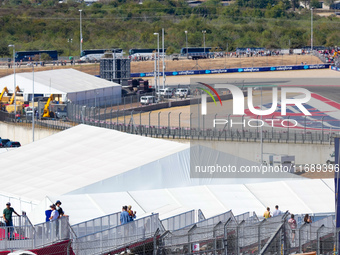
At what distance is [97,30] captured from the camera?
485 ft

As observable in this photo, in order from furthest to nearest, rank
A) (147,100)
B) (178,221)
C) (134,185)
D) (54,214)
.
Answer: (147,100) → (134,185) → (178,221) → (54,214)

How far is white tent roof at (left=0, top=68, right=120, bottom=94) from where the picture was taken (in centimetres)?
6981

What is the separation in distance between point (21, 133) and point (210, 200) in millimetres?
35210

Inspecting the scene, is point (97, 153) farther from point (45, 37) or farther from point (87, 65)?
point (45, 37)

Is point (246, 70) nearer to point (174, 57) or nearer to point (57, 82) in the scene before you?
point (174, 57)

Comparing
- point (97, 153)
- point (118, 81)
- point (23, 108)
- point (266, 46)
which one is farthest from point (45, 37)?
point (97, 153)

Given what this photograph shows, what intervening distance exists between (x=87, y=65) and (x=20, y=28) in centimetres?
3621

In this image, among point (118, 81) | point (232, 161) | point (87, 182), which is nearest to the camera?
point (87, 182)

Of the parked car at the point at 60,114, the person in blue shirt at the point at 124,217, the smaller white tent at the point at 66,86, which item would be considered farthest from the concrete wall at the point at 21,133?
the person in blue shirt at the point at 124,217

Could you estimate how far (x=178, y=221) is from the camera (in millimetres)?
22375

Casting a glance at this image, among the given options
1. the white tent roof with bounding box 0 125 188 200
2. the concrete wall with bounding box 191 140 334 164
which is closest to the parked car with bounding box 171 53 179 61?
the concrete wall with bounding box 191 140 334 164

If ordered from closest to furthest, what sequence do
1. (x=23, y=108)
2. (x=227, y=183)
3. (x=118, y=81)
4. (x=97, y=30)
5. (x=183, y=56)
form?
(x=227, y=183)
(x=23, y=108)
(x=118, y=81)
(x=183, y=56)
(x=97, y=30)

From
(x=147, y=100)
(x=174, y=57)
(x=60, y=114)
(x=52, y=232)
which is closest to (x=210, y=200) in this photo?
(x=52, y=232)

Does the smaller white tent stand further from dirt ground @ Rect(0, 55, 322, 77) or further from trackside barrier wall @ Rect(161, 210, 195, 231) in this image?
trackside barrier wall @ Rect(161, 210, 195, 231)
